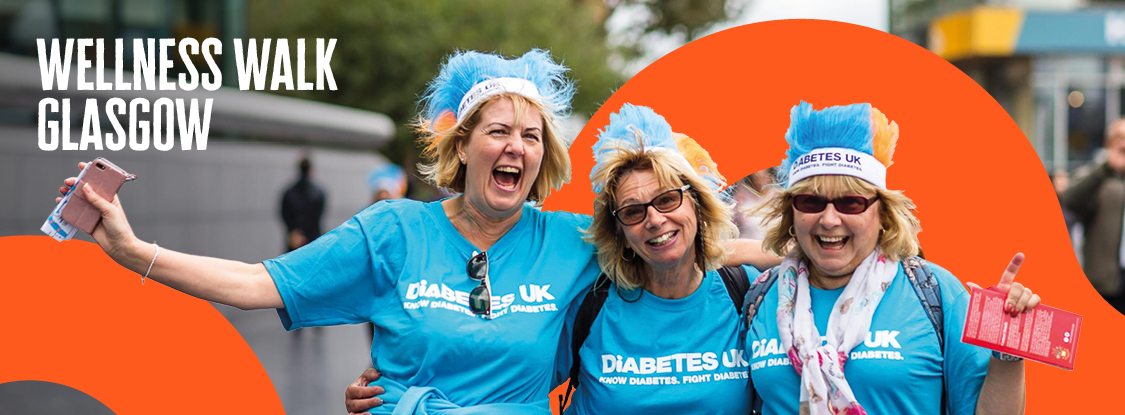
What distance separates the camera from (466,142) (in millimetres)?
3240

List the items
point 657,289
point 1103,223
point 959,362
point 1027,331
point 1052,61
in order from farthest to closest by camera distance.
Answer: point 1052,61
point 1103,223
point 657,289
point 959,362
point 1027,331

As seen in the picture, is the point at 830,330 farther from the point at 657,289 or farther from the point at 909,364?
the point at 657,289

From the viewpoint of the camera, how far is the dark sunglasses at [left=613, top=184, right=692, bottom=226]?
9.93ft

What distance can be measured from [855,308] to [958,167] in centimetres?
110

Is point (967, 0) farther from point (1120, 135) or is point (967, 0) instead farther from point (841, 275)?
point (841, 275)

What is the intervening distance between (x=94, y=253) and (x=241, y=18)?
1294 centimetres

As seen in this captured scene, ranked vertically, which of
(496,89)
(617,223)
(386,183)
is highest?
(386,183)

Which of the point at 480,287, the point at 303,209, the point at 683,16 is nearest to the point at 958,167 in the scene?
the point at 480,287

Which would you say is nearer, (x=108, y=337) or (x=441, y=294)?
(x=441, y=294)

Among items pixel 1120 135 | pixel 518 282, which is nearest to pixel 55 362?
pixel 518 282

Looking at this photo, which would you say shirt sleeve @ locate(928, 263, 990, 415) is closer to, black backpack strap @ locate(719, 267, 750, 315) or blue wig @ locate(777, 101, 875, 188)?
blue wig @ locate(777, 101, 875, 188)

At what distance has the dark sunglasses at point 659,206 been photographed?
3.03 metres

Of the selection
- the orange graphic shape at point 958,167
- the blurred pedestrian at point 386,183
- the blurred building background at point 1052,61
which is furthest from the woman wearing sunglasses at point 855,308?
the blurred building background at point 1052,61

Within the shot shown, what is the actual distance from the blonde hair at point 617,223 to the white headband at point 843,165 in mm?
298
